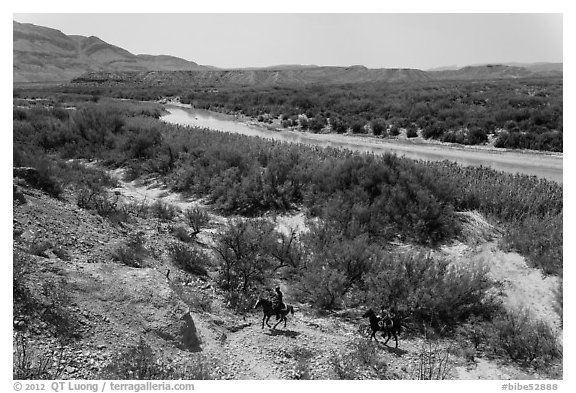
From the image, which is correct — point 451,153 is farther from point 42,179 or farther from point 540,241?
point 42,179

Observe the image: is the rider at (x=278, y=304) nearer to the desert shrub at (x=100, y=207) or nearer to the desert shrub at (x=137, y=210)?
the desert shrub at (x=100, y=207)

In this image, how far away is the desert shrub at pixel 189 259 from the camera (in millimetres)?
6773

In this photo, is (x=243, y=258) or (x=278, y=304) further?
(x=243, y=258)

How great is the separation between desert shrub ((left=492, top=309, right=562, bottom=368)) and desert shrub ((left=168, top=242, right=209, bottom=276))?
4.61m

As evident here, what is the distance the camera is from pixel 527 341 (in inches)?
195

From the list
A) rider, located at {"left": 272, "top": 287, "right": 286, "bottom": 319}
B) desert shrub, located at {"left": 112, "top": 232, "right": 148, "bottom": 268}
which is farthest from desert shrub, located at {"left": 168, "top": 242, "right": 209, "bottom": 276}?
rider, located at {"left": 272, "top": 287, "right": 286, "bottom": 319}

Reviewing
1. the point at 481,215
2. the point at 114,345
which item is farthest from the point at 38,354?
the point at 481,215

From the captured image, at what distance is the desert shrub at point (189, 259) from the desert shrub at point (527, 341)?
461 centimetres

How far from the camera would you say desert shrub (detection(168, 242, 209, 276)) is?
6773 millimetres

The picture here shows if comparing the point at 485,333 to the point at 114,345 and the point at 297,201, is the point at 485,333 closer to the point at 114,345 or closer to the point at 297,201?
the point at 114,345

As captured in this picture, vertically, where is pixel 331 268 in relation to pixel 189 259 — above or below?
below

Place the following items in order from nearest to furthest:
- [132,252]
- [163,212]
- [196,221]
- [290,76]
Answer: [132,252] < [196,221] < [163,212] < [290,76]

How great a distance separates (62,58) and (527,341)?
178 metres

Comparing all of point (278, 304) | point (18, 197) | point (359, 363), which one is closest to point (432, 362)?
point (359, 363)
